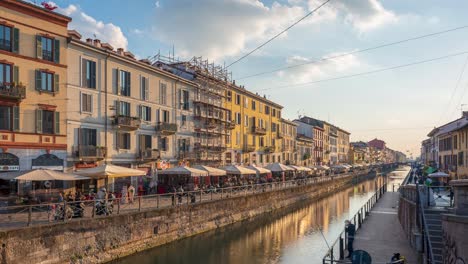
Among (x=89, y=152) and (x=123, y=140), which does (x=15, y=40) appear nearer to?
(x=89, y=152)

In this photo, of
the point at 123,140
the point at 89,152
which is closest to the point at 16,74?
the point at 89,152

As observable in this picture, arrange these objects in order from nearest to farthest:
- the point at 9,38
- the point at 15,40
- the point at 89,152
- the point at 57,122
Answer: the point at 9,38, the point at 15,40, the point at 57,122, the point at 89,152

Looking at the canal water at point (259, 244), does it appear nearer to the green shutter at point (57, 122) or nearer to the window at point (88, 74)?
the green shutter at point (57, 122)

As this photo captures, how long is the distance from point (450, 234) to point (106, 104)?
26.6 metres

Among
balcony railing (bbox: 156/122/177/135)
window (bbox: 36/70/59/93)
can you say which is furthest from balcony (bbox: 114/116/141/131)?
window (bbox: 36/70/59/93)

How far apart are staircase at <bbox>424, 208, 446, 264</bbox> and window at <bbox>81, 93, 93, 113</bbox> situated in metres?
24.0

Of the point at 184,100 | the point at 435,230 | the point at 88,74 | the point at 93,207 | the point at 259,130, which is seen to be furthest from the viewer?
the point at 259,130

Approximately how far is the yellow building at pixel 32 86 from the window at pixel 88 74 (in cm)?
177

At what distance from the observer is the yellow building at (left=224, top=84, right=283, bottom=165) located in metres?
54.0

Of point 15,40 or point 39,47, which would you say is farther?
point 39,47

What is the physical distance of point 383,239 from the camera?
21.5 m

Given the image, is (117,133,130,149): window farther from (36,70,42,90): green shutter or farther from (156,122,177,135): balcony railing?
(36,70,42,90): green shutter

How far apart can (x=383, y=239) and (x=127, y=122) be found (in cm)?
2156

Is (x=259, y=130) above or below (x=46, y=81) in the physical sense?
below
